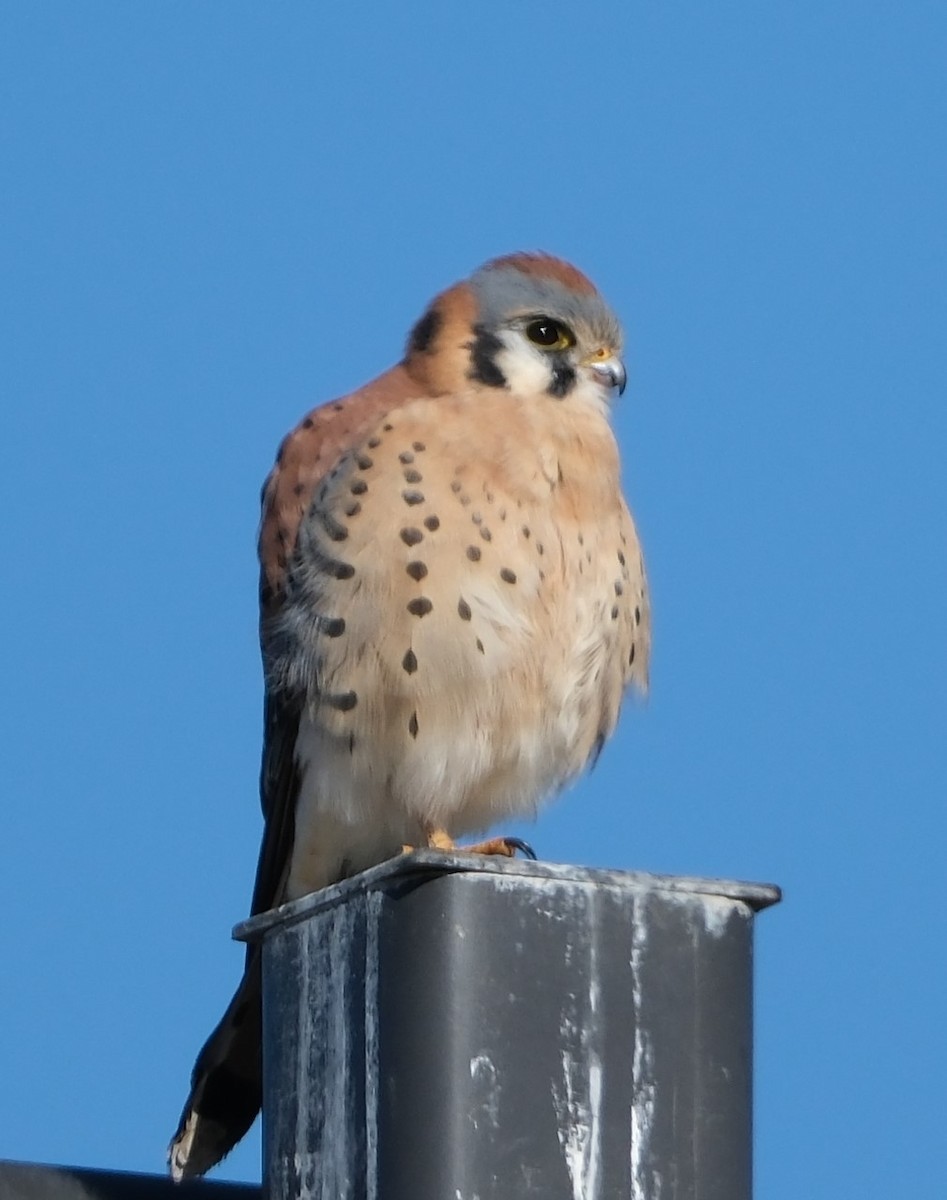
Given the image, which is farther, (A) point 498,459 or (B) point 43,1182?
(A) point 498,459

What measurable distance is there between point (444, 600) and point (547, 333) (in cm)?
82

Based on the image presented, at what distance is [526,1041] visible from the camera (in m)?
2.48

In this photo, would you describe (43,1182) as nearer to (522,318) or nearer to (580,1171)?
(580,1171)

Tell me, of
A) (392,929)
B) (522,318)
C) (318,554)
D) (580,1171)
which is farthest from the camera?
(522,318)

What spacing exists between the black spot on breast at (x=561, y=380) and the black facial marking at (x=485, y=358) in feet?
0.33

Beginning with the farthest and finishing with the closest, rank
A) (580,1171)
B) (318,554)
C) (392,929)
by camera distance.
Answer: (318,554) → (392,929) → (580,1171)

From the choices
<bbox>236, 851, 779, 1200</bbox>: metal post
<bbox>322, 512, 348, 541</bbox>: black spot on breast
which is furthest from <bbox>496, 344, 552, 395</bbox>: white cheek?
<bbox>236, 851, 779, 1200</bbox>: metal post

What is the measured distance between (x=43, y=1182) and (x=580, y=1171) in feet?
2.11

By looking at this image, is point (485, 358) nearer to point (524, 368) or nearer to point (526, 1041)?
point (524, 368)

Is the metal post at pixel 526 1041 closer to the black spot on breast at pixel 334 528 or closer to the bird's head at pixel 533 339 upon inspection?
the black spot on breast at pixel 334 528

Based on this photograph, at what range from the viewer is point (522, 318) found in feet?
15.6

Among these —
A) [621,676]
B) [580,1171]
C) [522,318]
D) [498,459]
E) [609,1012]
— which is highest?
[522,318]

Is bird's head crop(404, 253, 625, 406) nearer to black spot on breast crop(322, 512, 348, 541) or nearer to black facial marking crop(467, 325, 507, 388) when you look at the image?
black facial marking crop(467, 325, 507, 388)

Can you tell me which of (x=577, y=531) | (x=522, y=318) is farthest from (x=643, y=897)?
(x=522, y=318)
